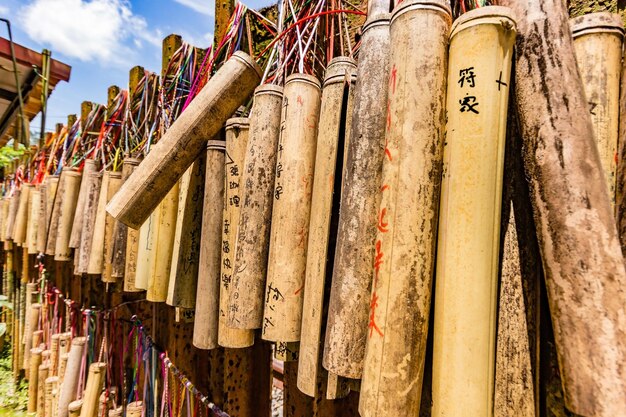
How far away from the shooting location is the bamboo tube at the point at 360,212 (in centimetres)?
55

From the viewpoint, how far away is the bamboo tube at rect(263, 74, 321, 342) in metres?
0.68

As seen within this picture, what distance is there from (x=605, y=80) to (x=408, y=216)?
0.35 metres

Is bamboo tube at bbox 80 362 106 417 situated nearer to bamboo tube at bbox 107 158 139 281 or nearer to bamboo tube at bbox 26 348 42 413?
bamboo tube at bbox 107 158 139 281

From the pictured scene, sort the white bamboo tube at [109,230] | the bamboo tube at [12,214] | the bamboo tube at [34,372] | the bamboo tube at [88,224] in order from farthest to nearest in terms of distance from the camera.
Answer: the bamboo tube at [12,214] → the bamboo tube at [34,372] → the bamboo tube at [88,224] → the white bamboo tube at [109,230]

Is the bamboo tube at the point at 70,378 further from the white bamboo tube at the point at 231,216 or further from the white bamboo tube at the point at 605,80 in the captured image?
the white bamboo tube at the point at 605,80

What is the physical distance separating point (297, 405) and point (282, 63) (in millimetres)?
1031

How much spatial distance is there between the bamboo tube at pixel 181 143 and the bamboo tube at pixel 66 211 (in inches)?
45.8

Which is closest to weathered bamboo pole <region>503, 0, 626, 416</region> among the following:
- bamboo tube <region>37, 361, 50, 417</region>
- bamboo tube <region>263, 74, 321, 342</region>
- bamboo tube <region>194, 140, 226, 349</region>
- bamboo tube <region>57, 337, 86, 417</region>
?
bamboo tube <region>263, 74, 321, 342</region>

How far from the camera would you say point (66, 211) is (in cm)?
171

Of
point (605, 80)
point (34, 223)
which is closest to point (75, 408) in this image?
point (34, 223)

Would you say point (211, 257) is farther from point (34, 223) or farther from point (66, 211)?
point (34, 223)

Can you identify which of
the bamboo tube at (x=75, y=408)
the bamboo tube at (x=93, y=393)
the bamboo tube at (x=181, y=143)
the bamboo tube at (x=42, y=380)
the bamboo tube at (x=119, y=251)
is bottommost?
the bamboo tube at (x=42, y=380)

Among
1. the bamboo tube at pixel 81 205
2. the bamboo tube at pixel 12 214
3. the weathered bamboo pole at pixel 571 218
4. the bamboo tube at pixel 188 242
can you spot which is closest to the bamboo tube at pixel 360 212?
the weathered bamboo pole at pixel 571 218

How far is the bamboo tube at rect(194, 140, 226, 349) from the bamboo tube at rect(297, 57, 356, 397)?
1.08 feet
